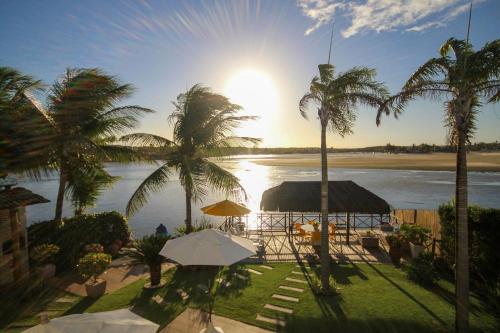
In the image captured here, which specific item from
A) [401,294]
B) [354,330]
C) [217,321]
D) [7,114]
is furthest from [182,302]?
[7,114]

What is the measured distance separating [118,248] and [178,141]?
586cm

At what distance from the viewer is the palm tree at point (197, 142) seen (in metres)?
13.4

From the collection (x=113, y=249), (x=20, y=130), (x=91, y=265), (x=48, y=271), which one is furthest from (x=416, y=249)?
(x=20, y=130)

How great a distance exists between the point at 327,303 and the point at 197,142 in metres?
8.85

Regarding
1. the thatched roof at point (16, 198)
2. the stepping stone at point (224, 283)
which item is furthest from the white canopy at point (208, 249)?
the thatched roof at point (16, 198)

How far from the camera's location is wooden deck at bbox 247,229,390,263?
13.3 metres

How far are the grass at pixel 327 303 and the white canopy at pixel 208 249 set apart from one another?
2.19 meters

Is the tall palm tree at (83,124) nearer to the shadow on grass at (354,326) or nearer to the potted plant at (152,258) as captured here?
the potted plant at (152,258)

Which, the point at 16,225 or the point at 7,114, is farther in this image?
the point at 7,114

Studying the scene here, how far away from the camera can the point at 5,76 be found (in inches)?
513

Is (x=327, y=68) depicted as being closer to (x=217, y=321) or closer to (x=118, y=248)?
(x=217, y=321)

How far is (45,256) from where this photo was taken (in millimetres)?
11023

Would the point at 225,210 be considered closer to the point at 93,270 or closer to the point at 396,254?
the point at 93,270

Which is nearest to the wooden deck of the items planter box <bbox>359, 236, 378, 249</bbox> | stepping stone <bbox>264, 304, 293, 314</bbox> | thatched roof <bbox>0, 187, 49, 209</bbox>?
planter box <bbox>359, 236, 378, 249</bbox>
